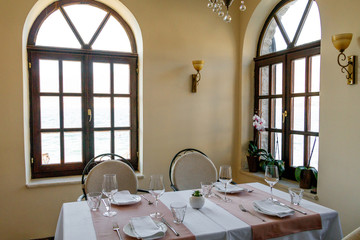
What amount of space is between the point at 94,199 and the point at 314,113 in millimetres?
2204

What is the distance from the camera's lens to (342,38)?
6.89ft

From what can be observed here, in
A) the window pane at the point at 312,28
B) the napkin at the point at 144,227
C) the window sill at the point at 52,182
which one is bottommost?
the window sill at the point at 52,182

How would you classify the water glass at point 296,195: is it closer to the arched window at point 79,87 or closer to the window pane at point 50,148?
the arched window at point 79,87

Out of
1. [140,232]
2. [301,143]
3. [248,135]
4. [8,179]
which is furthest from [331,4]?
[8,179]

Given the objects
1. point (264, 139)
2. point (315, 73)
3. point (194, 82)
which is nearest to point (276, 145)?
point (264, 139)

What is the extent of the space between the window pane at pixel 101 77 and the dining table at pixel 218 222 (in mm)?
1622

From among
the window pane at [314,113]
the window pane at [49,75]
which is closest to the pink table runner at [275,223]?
the window pane at [314,113]

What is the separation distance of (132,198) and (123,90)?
1.65 meters

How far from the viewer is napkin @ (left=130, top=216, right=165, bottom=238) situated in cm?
132

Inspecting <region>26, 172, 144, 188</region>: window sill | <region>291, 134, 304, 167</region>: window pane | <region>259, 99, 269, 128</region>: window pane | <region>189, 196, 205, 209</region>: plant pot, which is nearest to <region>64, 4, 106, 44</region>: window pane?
<region>26, 172, 144, 188</region>: window sill

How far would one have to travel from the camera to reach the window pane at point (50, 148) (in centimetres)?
298

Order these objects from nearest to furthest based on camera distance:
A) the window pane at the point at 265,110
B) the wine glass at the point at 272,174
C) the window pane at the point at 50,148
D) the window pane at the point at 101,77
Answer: the wine glass at the point at 272,174 → the window pane at the point at 50,148 → the window pane at the point at 101,77 → the window pane at the point at 265,110

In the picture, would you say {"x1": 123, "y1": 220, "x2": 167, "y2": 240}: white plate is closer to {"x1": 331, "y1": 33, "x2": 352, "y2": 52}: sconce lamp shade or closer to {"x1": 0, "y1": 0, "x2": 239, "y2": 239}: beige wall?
{"x1": 0, "y1": 0, "x2": 239, "y2": 239}: beige wall

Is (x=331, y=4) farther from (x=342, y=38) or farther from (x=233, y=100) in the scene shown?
(x=233, y=100)
